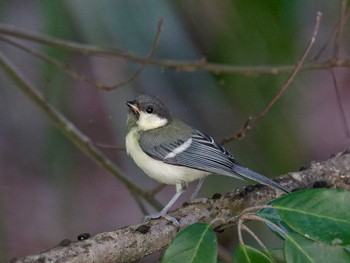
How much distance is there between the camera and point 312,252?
138 cm

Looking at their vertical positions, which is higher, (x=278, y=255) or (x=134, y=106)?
(x=134, y=106)

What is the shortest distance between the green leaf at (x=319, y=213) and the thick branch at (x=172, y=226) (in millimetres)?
154

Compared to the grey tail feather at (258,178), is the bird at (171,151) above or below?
above

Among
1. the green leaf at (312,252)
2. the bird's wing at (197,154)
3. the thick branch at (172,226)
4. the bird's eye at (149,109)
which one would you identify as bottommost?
the green leaf at (312,252)

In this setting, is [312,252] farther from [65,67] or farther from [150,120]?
[65,67]

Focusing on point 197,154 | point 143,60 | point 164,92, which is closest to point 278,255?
point 197,154

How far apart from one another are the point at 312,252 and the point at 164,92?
5.66 ft

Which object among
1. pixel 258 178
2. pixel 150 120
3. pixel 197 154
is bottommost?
pixel 258 178

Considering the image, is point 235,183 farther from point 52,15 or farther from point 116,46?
point 52,15

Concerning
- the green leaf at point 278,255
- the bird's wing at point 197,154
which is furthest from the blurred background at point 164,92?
the green leaf at point 278,255

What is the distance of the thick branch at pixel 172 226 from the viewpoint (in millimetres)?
1575

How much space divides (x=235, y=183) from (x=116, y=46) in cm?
80

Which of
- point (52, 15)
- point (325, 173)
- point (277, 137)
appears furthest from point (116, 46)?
point (325, 173)

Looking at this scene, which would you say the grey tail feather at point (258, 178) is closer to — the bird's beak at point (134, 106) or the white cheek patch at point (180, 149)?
the white cheek patch at point (180, 149)
